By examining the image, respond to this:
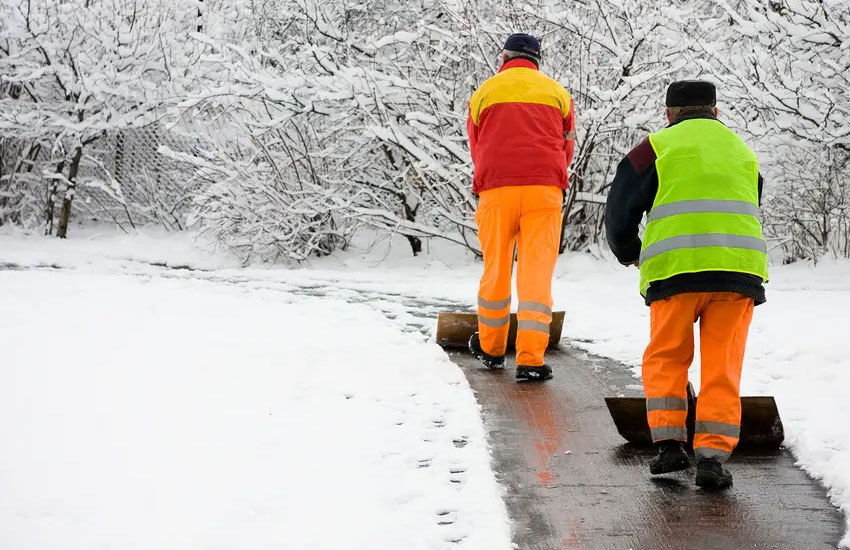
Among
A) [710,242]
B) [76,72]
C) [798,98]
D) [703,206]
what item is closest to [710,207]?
[703,206]

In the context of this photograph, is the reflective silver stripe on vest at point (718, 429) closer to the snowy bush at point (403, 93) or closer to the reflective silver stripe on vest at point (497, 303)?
the reflective silver stripe on vest at point (497, 303)

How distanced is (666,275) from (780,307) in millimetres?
4534

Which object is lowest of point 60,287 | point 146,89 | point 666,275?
point 60,287

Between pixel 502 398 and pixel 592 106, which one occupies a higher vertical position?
pixel 592 106

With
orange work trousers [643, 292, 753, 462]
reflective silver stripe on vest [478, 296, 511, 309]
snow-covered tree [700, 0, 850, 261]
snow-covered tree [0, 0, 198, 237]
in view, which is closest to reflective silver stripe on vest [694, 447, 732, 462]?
orange work trousers [643, 292, 753, 462]

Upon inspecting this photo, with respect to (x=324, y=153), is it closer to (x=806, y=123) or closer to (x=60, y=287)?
(x=60, y=287)

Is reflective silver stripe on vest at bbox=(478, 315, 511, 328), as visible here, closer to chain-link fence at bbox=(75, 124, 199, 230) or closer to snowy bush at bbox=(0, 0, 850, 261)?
snowy bush at bbox=(0, 0, 850, 261)

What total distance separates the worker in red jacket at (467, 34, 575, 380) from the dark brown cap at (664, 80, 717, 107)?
1587 millimetres

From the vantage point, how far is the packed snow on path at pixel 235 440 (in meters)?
3.08

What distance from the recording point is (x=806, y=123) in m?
10.0

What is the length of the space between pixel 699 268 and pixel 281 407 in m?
2.21

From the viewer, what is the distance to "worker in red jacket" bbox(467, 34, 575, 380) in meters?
5.34

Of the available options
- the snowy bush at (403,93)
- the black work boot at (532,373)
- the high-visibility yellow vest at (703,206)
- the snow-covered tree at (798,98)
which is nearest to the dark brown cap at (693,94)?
the high-visibility yellow vest at (703,206)

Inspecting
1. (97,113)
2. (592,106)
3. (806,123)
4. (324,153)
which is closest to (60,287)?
(324,153)
